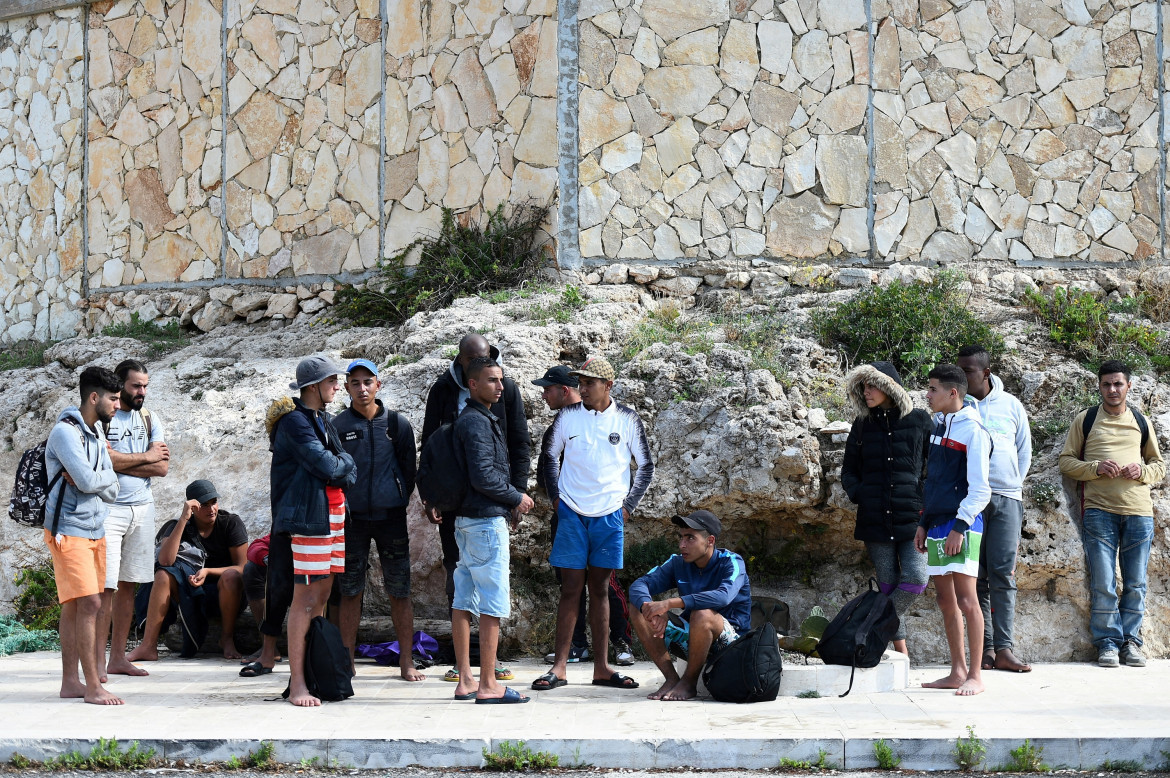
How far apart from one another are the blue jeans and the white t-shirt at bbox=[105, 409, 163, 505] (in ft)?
20.5

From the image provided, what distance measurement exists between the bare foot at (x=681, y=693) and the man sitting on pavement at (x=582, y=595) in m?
0.92

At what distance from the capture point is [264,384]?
980cm

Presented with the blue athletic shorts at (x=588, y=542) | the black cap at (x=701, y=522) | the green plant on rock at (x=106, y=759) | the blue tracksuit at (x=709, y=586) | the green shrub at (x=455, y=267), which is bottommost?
the green plant on rock at (x=106, y=759)

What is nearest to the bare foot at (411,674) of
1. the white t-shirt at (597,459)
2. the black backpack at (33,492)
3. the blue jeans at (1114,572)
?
the white t-shirt at (597,459)

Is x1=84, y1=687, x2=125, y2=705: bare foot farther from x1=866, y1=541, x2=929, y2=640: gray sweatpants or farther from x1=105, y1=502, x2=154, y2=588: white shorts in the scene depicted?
x1=866, y1=541, x2=929, y2=640: gray sweatpants

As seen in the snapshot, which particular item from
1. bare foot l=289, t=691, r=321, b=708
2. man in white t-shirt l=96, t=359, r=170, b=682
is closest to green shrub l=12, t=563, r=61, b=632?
man in white t-shirt l=96, t=359, r=170, b=682

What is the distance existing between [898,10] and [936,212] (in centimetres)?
210

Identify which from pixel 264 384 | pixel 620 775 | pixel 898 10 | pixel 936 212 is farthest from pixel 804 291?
pixel 620 775

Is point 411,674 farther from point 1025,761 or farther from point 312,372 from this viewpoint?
point 1025,761

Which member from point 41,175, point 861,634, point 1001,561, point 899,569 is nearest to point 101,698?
point 861,634

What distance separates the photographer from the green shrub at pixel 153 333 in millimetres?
12070

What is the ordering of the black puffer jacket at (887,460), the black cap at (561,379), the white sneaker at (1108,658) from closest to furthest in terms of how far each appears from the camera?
the black puffer jacket at (887,460)
the black cap at (561,379)
the white sneaker at (1108,658)

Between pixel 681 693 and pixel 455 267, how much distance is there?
5732 mm

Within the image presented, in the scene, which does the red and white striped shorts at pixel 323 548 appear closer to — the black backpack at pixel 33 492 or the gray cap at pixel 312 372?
the gray cap at pixel 312 372
